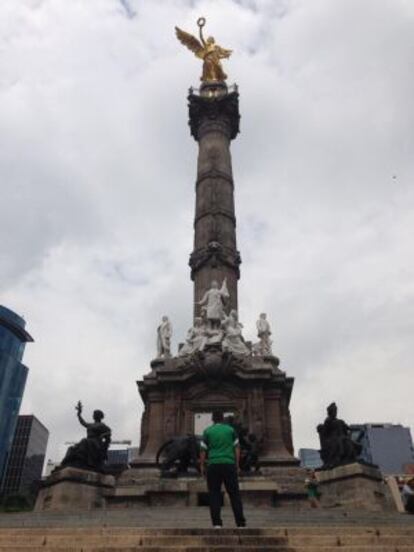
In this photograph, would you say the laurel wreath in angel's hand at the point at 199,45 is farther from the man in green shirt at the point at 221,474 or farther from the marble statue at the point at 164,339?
the man in green shirt at the point at 221,474

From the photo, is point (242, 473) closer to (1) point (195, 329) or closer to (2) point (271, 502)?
(2) point (271, 502)

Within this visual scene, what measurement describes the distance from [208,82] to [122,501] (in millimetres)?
22621

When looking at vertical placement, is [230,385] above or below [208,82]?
below

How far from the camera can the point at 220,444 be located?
23.3 ft

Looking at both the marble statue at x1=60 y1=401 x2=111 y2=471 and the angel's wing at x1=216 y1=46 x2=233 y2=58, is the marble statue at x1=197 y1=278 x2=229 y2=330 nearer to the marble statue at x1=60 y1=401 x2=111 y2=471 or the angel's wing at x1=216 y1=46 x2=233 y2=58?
the marble statue at x1=60 y1=401 x2=111 y2=471

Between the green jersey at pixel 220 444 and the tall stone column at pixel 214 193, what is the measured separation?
49.8 feet

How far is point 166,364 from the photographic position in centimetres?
1995

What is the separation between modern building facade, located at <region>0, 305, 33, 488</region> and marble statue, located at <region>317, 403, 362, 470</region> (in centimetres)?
6052

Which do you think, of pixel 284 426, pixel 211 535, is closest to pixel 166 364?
pixel 284 426

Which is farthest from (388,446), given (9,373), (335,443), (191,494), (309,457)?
(191,494)

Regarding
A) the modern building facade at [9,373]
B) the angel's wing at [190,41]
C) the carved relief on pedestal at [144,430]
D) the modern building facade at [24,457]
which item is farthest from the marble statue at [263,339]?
the modern building facade at [24,457]

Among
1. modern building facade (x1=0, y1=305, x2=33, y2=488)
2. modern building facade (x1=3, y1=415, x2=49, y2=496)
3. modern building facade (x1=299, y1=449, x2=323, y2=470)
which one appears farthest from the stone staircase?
modern building facade (x1=299, y1=449, x2=323, y2=470)

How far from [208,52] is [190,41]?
1408mm

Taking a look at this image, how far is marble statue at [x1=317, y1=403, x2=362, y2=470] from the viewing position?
15062 mm
